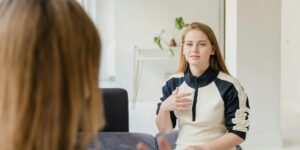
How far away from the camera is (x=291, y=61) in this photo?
4910 mm

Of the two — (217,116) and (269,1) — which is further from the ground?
(269,1)

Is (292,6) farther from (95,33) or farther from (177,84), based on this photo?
(95,33)

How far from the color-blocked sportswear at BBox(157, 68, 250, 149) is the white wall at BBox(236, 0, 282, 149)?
1912 mm

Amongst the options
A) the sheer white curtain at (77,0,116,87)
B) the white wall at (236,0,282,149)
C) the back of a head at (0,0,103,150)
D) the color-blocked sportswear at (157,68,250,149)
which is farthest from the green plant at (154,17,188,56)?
the back of a head at (0,0,103,150)

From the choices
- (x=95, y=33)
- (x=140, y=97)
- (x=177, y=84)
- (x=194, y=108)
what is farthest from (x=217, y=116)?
(x=140, y=97)

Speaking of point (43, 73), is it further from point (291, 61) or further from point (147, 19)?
point (291, 61)

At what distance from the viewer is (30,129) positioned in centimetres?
52

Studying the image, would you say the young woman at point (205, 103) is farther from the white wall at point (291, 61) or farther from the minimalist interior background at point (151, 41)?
the white wall at point (291, 61)

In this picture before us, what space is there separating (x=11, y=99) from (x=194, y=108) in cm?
110

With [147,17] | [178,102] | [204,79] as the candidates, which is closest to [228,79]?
[204,79]

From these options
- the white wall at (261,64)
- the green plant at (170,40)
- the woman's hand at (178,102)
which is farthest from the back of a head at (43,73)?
the green plant at (170,40)

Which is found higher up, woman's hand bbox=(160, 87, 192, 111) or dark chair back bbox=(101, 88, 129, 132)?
woman's hand bbox=(160, 87, 192, 111)

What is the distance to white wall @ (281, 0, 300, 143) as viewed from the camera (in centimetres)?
472

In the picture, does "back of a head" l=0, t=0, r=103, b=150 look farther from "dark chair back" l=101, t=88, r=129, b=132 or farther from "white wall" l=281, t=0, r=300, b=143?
"white wall" l=281, t=0, r=300, b=143
